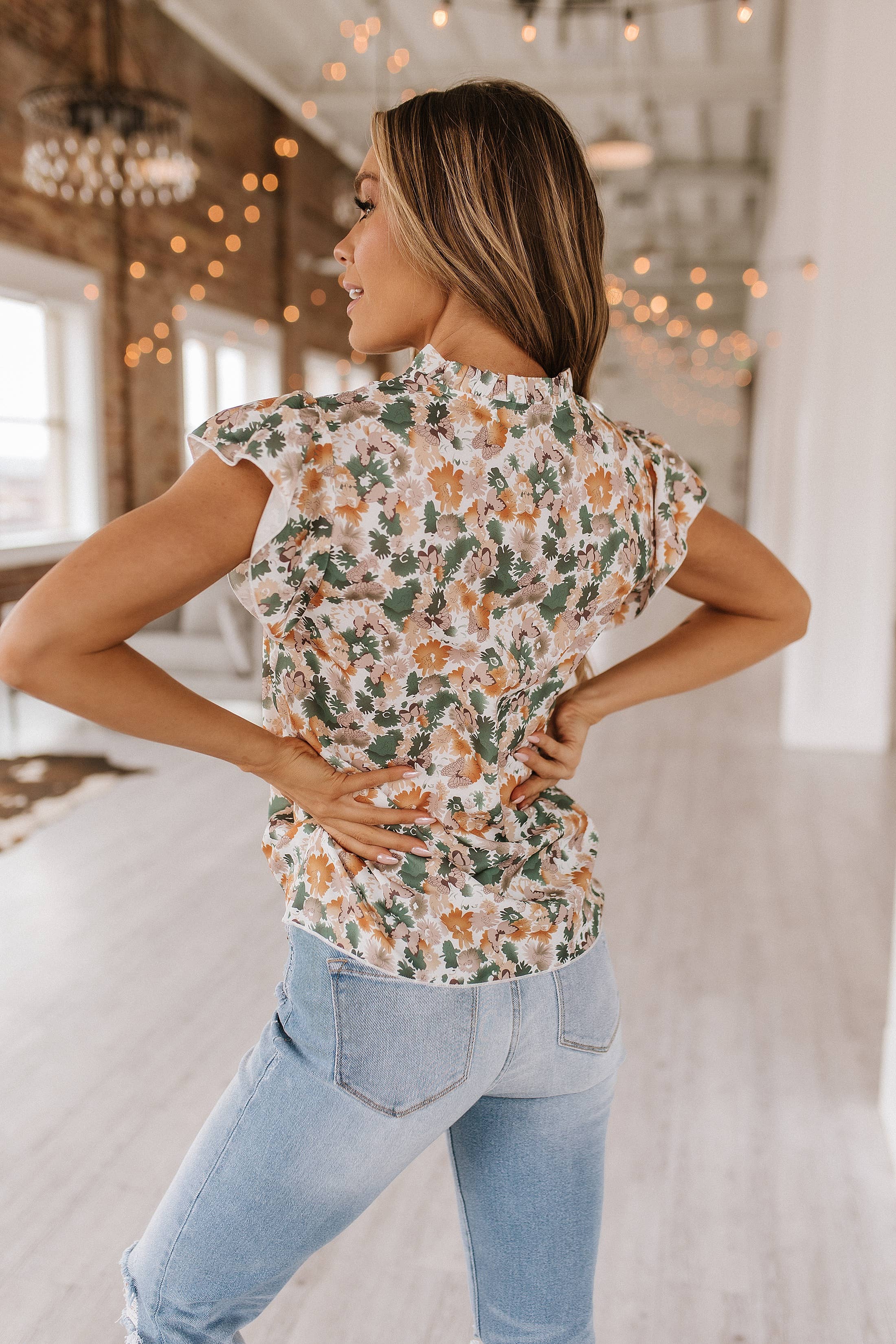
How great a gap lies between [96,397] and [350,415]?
6681mm

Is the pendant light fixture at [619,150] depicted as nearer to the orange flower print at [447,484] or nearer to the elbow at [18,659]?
the orange flower print at [447,484]

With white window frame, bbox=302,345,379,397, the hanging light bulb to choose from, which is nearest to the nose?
the hanging light bulb

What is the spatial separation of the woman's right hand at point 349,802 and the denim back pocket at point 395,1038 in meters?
0.09

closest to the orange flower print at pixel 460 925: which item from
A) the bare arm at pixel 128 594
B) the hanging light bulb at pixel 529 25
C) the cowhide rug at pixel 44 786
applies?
the bare arm at pixel 128 594

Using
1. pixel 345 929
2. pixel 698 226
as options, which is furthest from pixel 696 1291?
pixel 698 226

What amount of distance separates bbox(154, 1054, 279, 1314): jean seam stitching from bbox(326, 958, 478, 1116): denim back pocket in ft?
0.20

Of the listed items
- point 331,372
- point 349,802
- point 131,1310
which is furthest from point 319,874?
point 331,372

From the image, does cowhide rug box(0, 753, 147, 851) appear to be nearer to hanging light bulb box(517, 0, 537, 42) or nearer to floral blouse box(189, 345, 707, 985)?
floral blouse box(189, 345, 707, 985)

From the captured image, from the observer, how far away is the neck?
2.73 feet

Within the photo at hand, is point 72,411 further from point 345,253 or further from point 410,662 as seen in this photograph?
point 410,662

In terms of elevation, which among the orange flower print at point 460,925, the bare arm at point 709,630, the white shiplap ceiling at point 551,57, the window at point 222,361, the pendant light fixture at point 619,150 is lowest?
the orange flower print at point 460,925

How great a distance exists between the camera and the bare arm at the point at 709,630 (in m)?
1.04

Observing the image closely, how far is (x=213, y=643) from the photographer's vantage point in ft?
17.5

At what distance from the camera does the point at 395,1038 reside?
84 centimetres
